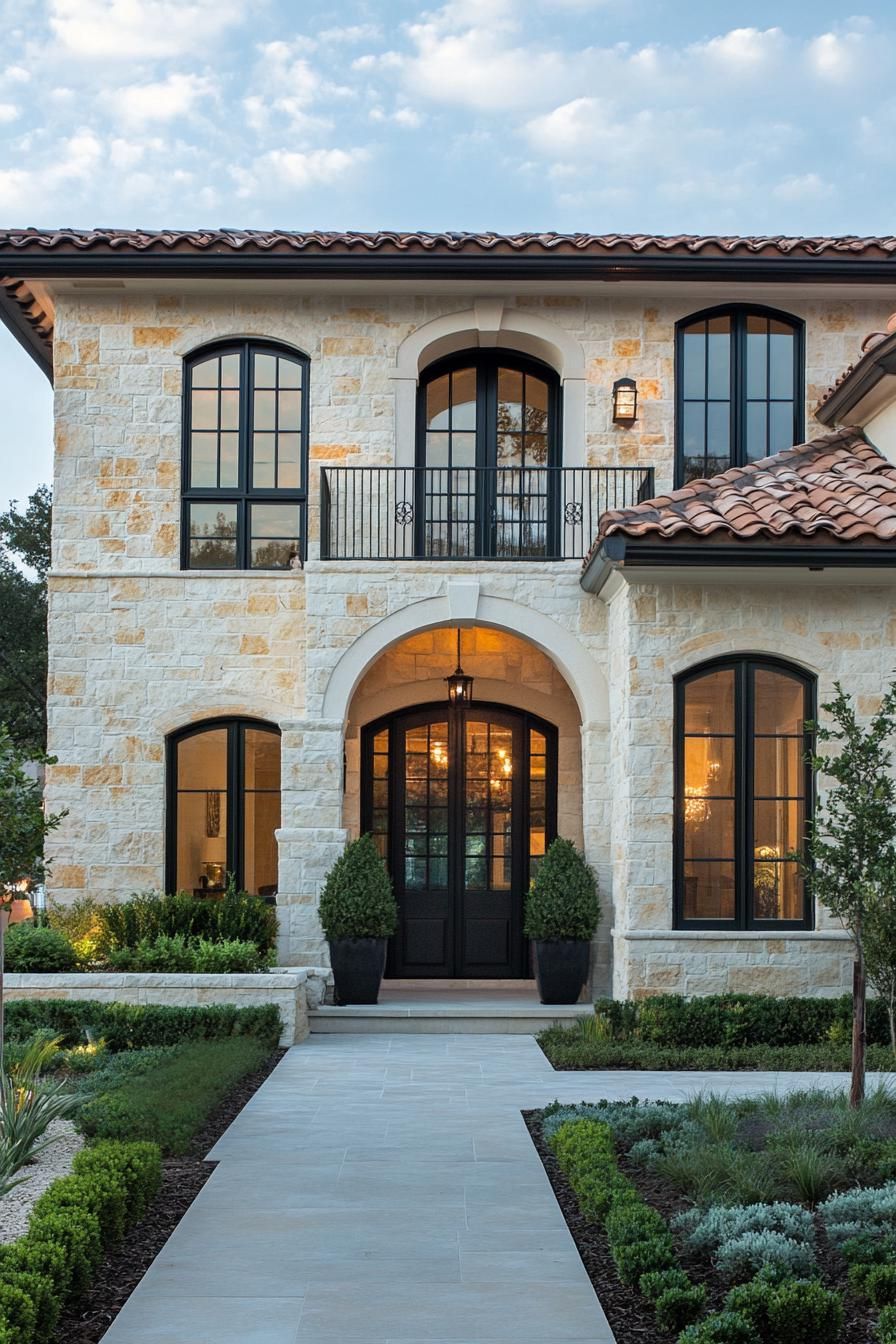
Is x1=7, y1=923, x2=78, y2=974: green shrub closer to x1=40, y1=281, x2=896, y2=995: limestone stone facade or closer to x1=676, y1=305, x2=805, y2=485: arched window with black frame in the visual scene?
x1=40, y1=281, x2=896, y2=995: limestone stone facade

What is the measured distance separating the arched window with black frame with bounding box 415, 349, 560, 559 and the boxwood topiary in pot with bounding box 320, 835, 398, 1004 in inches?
136

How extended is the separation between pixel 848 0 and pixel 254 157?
32.3 ft

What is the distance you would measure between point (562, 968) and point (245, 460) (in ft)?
20.0

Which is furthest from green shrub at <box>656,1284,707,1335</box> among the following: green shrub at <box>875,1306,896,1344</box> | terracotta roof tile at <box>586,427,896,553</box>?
terracotta roof tile at <box>586,427,896,553</box>

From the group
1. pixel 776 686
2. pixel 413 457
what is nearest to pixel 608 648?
pixel 776 686

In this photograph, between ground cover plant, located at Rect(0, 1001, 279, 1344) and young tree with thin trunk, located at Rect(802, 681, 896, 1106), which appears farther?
young tree with thin trunk, located at Rect(802, 681, 896, 1106)

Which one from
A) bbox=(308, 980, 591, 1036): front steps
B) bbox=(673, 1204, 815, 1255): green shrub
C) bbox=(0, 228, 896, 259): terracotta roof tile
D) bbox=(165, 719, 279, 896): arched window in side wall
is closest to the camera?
bbox=(673, 1204, 815, 1255): green shrub

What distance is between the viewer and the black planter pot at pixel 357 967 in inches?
535

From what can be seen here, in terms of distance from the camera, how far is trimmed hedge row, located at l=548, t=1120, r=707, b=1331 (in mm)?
5348

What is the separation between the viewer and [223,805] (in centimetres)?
1502

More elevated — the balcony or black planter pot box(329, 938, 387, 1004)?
the balcony

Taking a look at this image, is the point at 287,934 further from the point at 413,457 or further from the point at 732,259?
the point at 732,259

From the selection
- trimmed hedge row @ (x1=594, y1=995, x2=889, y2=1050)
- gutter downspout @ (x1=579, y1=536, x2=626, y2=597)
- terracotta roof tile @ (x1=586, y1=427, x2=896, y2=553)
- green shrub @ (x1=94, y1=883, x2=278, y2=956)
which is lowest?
trimmed hedge row @ (x1=594, y1=995, x2=889, y2=1050)

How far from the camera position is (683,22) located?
19219 mm
